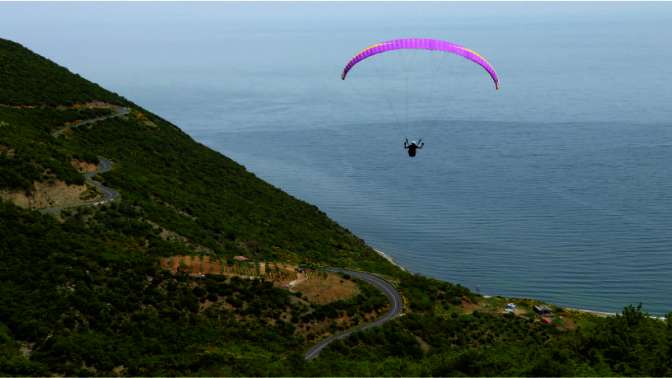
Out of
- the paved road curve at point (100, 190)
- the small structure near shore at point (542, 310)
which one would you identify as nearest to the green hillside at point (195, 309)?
the paved road curve at point (100, 190)

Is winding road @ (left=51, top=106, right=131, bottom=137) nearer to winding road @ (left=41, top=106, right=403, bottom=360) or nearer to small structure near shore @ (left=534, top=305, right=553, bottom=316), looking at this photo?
winding road @ (left=41, top=106, right=403, bottom=360)

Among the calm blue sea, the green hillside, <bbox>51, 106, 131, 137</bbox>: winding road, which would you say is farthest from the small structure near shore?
<bbox>51, 106, 131, 137</bbox>: winding road

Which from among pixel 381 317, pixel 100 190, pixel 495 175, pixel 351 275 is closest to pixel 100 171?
pixel 100 190

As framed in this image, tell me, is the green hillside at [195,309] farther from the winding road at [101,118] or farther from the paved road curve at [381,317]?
the winding road at [101,118]

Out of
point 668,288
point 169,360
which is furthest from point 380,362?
point 668,288

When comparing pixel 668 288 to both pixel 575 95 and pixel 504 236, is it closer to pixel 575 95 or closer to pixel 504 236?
pixel 504 236

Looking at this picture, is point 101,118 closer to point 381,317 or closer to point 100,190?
point 100,190
